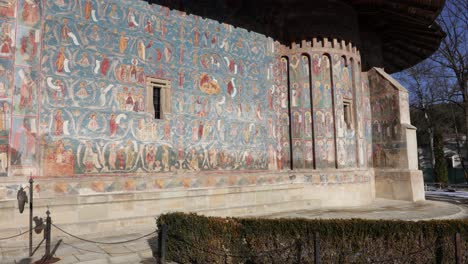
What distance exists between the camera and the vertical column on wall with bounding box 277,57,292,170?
14.4 metres

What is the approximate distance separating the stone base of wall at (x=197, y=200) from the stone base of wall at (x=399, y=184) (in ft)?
1.68

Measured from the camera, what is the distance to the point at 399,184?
51.3 ft

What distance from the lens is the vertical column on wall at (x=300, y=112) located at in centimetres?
1439

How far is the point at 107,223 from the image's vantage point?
943 cm

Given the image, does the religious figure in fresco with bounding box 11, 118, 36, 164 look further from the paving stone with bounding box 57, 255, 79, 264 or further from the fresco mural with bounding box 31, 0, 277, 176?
the paving stone with bounding box 57, 255, 79, 264

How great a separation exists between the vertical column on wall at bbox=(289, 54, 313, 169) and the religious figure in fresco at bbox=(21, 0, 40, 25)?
8926 mm

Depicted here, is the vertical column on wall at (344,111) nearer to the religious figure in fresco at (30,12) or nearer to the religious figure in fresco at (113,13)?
the religious figure in fresco at (113,13)

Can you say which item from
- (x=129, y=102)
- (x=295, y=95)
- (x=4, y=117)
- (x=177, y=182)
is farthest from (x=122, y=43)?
(x=295, y=95)

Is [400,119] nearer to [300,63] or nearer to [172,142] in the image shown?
[300,63]

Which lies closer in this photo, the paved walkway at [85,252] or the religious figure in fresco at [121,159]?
the paved walkway at [85,252]

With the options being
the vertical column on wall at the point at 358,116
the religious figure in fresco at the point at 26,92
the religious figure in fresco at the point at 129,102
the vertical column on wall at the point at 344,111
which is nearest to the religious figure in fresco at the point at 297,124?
the vertical column on wall at the point at 344,111

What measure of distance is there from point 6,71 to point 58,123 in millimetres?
1557

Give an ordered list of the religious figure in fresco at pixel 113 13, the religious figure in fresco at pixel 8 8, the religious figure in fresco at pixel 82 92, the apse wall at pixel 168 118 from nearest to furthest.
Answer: the religious figure in fresco at pixel 8 8
the apse wall at pixel 168 118
the religious figure in fresco at pixel 82 92
the religious figure in fresco at pixel 113 13

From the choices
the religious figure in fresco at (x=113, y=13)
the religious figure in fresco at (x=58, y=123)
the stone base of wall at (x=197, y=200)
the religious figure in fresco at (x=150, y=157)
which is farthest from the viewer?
the religious figure in fresco at (x=150, y=157)
